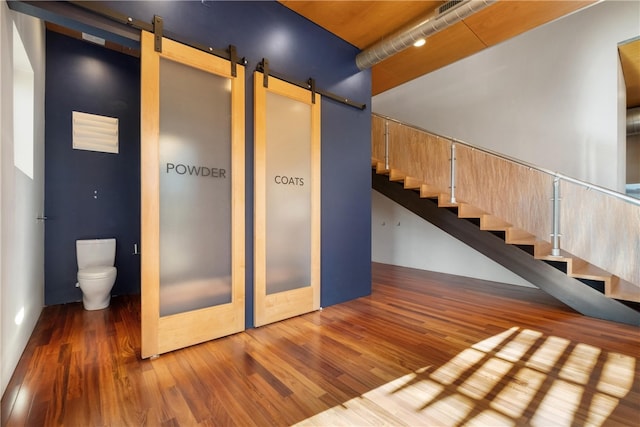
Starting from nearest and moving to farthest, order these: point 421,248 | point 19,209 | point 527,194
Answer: point 19,209
point 527,194
point 421,248

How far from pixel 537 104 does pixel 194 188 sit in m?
5.62

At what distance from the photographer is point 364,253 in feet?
13.6

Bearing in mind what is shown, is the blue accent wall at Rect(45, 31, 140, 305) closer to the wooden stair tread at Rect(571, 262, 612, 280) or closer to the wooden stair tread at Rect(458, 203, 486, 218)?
the wooden stair tread at Rect(458, 203, 486, 218)

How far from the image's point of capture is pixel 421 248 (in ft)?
20.3

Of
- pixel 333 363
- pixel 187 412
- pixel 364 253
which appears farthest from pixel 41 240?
pixel 364 253

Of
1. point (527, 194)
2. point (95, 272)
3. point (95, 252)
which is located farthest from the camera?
point (527, 194)

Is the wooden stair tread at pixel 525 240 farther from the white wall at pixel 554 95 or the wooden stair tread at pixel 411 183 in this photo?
the white wall at pixel 554 95

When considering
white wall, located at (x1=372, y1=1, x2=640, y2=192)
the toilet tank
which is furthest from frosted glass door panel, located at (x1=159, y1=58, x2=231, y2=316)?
white wall, located at (x1=372, y1=1, x2=640, y2=192)

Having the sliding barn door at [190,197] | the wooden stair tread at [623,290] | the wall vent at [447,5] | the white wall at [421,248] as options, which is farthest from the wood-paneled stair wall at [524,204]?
the sliding barn door at [190,197]

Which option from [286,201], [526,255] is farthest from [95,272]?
[526,255]

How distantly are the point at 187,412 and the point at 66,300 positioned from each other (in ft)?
10.8

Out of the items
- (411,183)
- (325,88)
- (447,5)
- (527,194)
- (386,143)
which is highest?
(447,5)

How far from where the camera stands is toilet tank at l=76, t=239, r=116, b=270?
12.2ft

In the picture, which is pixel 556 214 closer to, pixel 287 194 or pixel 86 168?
pixel 287 194
